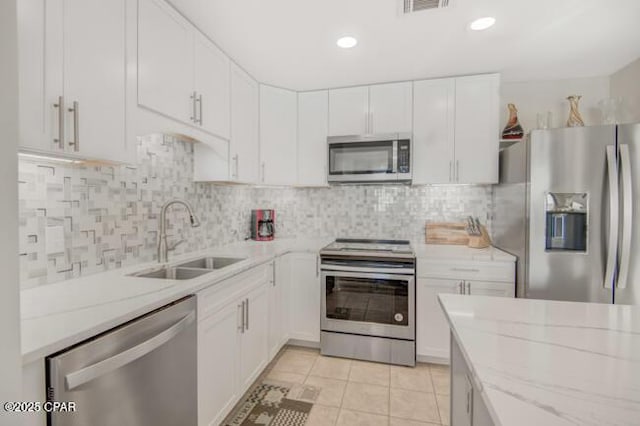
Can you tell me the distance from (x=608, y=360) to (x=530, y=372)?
0.23 meters

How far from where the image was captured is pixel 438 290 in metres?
2.42

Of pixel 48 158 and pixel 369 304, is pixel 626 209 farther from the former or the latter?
pixel 48 158

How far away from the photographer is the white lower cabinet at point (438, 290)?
2.35m

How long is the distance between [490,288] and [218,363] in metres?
1.97

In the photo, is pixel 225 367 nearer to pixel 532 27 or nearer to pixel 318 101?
pixel 318 101

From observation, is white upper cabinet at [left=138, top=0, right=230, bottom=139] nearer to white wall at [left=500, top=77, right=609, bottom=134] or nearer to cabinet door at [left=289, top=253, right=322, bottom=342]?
cabinet door at [left=289, top=253, right=322, bottom=342]

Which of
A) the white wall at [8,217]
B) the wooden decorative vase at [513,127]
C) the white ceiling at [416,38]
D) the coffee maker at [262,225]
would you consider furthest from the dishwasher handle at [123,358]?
the wooden decorative vase at [513,127]

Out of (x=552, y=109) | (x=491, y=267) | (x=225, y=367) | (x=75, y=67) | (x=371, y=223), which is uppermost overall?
(x=552, y=109)

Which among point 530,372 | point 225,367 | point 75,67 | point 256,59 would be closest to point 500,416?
point 530,372

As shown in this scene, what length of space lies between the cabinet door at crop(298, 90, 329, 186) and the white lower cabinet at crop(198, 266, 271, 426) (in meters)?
1.10

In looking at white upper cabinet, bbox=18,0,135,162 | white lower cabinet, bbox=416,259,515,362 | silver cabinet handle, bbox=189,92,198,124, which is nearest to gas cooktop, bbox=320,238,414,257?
white lower cabinet, bbox=416,259,515,362

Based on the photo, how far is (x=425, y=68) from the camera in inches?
99.0

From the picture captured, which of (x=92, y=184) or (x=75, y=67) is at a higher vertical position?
(x=75, y=67)

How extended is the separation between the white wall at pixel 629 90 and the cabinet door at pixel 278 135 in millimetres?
2730
